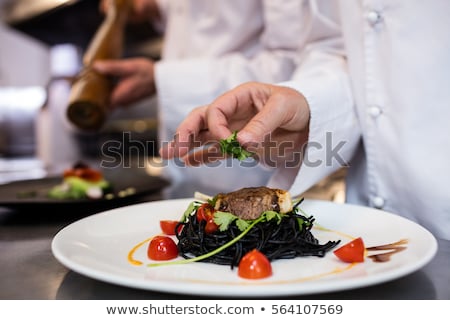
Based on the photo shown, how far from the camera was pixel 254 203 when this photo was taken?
841mm

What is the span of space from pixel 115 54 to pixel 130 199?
741 mm

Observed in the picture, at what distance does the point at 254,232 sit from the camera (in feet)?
2.75

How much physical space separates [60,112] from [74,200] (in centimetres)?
204

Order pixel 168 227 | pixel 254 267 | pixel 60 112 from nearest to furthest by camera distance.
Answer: pixel 254 267, pixel 168 227, pixel 60 112

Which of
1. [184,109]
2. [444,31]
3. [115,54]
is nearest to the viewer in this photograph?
[444,31]

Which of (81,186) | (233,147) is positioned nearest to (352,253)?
(233,147)

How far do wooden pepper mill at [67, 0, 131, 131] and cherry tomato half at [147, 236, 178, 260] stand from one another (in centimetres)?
81

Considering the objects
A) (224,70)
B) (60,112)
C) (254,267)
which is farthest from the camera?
(60,112)

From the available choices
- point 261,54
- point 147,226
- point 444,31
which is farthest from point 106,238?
point 261,54

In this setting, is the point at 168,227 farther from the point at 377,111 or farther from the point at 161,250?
the point at 377,111

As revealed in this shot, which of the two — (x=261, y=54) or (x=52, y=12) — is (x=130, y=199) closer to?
(x=261, y=54)

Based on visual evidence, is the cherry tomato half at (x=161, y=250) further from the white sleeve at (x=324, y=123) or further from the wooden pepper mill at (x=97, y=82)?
the wooden pepper mill at (x=97, y=82)

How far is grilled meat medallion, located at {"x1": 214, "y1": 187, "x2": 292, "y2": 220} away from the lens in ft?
2.76

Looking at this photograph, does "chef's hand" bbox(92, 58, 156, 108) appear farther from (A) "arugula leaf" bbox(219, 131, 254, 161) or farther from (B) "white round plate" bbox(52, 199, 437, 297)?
(A) "arugula leaf" bbox(219, 131, 254, 161)
